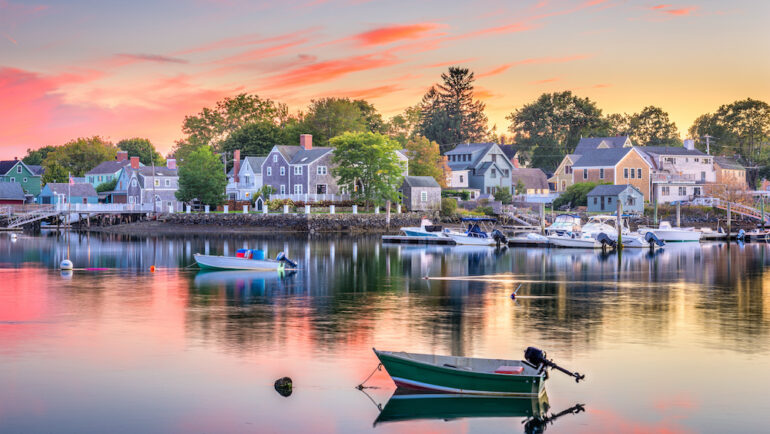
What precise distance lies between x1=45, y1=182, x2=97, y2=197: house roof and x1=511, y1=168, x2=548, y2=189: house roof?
7697 centimetres

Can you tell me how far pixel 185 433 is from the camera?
19.3 meters

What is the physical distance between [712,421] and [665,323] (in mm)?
14174

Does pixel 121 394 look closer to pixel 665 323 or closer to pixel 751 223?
pixel 665 323

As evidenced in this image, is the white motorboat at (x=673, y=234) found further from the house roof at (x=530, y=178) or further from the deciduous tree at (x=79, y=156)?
the deciduous tree at (x=79, y=156)

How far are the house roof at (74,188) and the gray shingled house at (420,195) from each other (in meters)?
67.0

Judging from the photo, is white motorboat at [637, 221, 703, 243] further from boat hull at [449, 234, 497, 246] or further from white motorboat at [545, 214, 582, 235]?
boat hull at [449, 234, 497, 246]

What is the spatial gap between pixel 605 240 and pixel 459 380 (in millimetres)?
60834

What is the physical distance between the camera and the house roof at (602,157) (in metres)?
118

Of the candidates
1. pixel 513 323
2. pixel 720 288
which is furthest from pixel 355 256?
pixel 513 323

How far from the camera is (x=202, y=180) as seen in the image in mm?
117062

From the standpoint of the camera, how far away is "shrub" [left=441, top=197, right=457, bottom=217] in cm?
11119

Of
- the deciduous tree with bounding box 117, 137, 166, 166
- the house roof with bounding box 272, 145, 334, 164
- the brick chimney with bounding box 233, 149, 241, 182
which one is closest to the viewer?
the house roof with bounding box 272, 145, 334, 164

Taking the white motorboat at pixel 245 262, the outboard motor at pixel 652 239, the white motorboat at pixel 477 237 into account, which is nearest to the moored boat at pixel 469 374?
the white motorboat at pixel 245 262

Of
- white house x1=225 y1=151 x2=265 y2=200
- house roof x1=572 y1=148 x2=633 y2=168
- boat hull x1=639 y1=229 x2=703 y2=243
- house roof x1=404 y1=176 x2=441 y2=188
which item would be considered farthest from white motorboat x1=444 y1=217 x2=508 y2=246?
white house x1=225 y1=151 x2=265 y2=200
